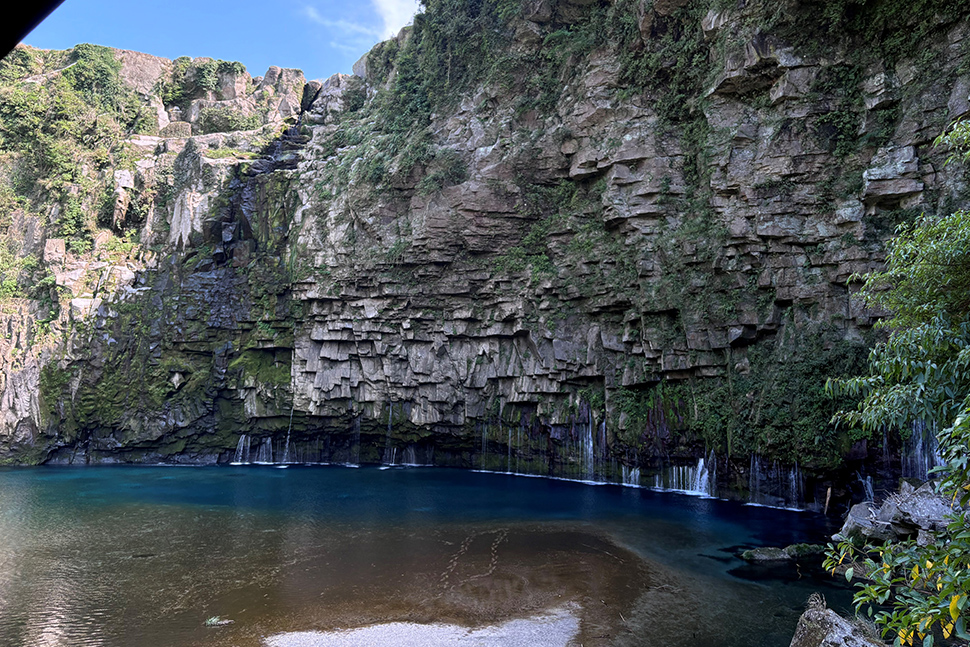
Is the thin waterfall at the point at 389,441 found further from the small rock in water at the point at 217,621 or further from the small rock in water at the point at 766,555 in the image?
the small rock in water at the point at 766,555

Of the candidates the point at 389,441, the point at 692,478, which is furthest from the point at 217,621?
the point at 389,441

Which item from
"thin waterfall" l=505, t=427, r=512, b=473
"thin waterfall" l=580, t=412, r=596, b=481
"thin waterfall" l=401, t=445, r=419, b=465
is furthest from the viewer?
"thin waterfall" l=401, t=445, r=419, b=465

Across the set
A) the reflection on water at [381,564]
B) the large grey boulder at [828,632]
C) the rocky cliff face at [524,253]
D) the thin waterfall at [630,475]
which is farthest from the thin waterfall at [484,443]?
the large grey boulder at [828,632]

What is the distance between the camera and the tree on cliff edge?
144 inches

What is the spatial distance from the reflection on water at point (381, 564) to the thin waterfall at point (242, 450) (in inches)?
269

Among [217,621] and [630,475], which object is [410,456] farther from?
[217,621]

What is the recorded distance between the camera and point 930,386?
5.71 meters

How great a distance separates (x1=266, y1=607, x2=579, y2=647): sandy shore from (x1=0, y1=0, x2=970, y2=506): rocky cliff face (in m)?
11.2

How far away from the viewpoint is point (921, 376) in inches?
217

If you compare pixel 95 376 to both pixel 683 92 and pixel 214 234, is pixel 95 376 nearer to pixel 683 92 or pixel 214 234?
pixel 214 234

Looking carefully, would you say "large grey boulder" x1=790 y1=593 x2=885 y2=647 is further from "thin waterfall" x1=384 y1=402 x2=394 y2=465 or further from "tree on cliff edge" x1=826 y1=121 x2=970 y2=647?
"thin waterfall" x1=384 y1=402 x2=394 y2=465

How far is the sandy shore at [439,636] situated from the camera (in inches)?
340

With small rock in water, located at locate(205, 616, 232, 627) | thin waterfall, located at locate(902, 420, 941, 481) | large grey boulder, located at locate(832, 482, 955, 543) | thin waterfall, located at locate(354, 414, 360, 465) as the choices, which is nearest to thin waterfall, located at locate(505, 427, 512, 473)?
thin waterfall, located at locate(354, 414, 360, 465)

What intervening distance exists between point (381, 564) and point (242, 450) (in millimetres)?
17701
